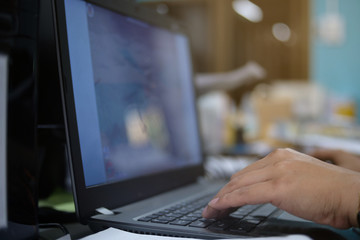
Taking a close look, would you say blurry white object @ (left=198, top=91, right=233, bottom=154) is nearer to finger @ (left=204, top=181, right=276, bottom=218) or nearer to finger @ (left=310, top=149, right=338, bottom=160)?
finger @ (left=310, top=149, right=338, bottom=160)

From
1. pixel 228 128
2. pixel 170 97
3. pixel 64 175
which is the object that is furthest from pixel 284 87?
pixel 64 175

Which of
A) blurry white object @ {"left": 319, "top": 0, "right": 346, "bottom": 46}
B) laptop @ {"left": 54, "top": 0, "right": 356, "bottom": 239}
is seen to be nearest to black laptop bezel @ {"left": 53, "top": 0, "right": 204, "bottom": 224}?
laptop @ {"left": 54, "top": 0, "right": 356, "bottom": 239}

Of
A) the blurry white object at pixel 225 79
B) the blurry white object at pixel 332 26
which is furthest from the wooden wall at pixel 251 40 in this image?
the blurry white object at pixel 225 79

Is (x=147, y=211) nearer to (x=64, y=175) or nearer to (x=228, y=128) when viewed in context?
(x=64, y=175)

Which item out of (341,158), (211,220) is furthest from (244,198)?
(341,158)

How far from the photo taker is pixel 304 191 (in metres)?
0.41

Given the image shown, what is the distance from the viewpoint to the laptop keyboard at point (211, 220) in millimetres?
432

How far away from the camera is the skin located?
41 cm

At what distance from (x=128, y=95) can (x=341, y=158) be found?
40 cm

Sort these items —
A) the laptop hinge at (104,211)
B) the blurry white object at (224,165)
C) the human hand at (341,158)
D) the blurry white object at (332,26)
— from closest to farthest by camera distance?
the laptop hinge at (104,211) < the human hand at (341,158) < the blurry white object at (224,165) < the blurry white object at (332,26)

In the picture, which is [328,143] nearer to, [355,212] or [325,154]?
[325,154]

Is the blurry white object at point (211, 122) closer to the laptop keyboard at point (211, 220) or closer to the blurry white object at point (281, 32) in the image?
the laptop keyboard at point (211, 220)

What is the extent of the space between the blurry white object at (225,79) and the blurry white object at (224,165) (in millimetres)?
243

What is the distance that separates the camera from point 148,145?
2.10ft
